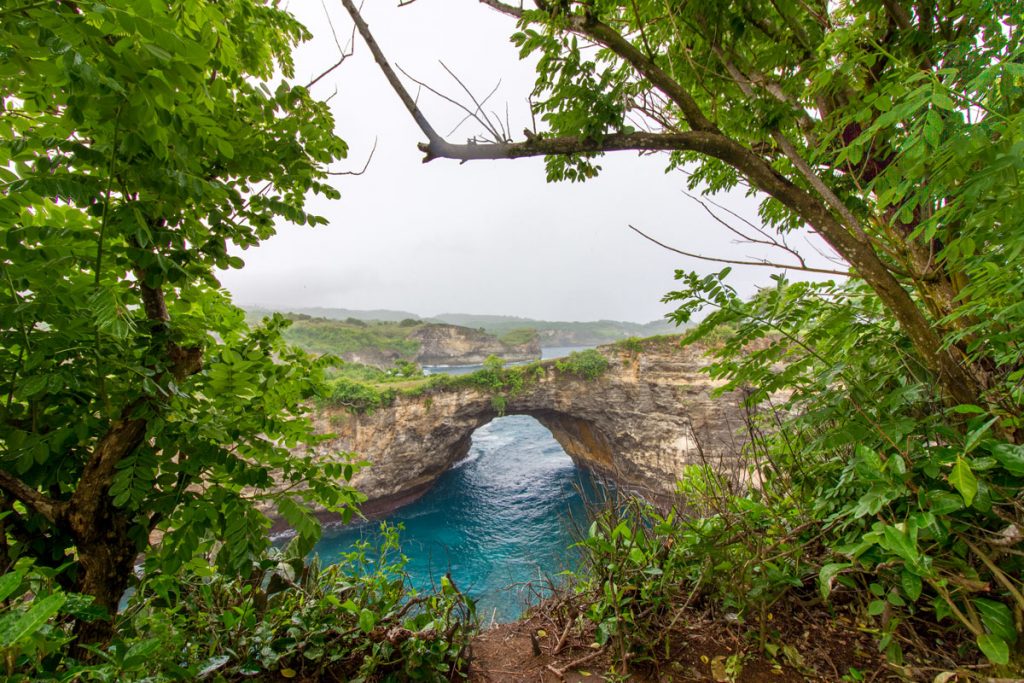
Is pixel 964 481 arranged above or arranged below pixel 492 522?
above

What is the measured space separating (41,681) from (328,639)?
1.60 meters

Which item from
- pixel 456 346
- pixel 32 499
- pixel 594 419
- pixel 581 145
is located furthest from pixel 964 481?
pixel 456 346

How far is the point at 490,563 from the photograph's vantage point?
15125mm

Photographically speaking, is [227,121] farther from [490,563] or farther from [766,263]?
[490,563]

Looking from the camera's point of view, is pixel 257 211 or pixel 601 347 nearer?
pixel 257 211

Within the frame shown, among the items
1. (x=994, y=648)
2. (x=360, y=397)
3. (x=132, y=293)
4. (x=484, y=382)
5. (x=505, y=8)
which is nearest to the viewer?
(x=994, y=648)

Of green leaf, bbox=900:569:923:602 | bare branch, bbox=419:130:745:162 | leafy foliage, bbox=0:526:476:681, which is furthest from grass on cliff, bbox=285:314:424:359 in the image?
green leaf, bbox=900:569:923:602

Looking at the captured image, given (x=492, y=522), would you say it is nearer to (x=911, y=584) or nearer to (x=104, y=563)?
(x=104, y=563)

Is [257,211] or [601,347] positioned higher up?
[257,211]

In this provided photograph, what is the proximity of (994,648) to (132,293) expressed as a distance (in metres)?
3.86

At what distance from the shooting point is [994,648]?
4.09ft

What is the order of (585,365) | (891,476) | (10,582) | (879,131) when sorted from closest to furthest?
(10,582) < (891,476) < (879,131) < (585,365)

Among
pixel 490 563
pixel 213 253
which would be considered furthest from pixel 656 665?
pixel 490 563

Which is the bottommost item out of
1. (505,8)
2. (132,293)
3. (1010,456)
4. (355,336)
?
(355,336)
